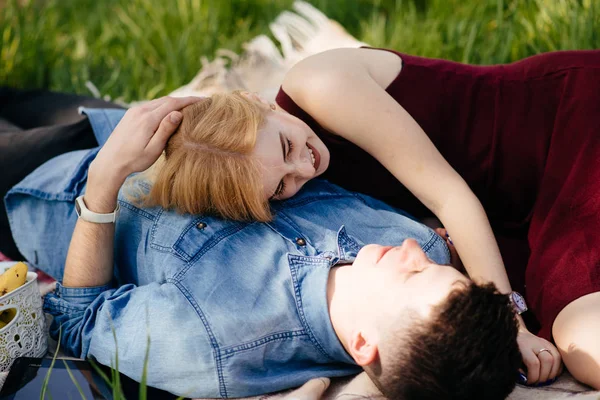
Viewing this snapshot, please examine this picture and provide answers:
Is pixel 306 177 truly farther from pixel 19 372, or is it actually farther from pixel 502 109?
pixel 19 372

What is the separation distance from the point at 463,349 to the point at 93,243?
1067 mm

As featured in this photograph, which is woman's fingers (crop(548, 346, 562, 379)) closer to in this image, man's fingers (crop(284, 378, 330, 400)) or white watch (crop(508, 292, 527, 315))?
white watch (crop(508, 292, 527, 315))

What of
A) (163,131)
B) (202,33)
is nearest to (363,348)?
(163,131)

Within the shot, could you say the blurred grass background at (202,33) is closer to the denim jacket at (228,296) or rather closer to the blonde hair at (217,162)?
the denim jacket at (228,296)

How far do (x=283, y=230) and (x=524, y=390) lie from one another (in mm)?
764

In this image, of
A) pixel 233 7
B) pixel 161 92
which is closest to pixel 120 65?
pixel 161 92

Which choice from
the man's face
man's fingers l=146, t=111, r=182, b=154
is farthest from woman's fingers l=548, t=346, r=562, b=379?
man's fingers l=146, t=111, r=182, b=154

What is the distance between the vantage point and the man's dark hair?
1387 mm

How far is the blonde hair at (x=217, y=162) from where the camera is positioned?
1796 mm

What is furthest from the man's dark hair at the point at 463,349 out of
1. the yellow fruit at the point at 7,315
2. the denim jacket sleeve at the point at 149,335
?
the yellow fruit at the point at 7,315

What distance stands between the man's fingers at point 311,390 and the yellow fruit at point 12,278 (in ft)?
2.56

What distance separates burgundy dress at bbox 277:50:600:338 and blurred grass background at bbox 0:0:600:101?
0.93 meters

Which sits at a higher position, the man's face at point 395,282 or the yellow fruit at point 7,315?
the man's face at point 395,282

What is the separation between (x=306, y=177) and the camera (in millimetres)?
1931
